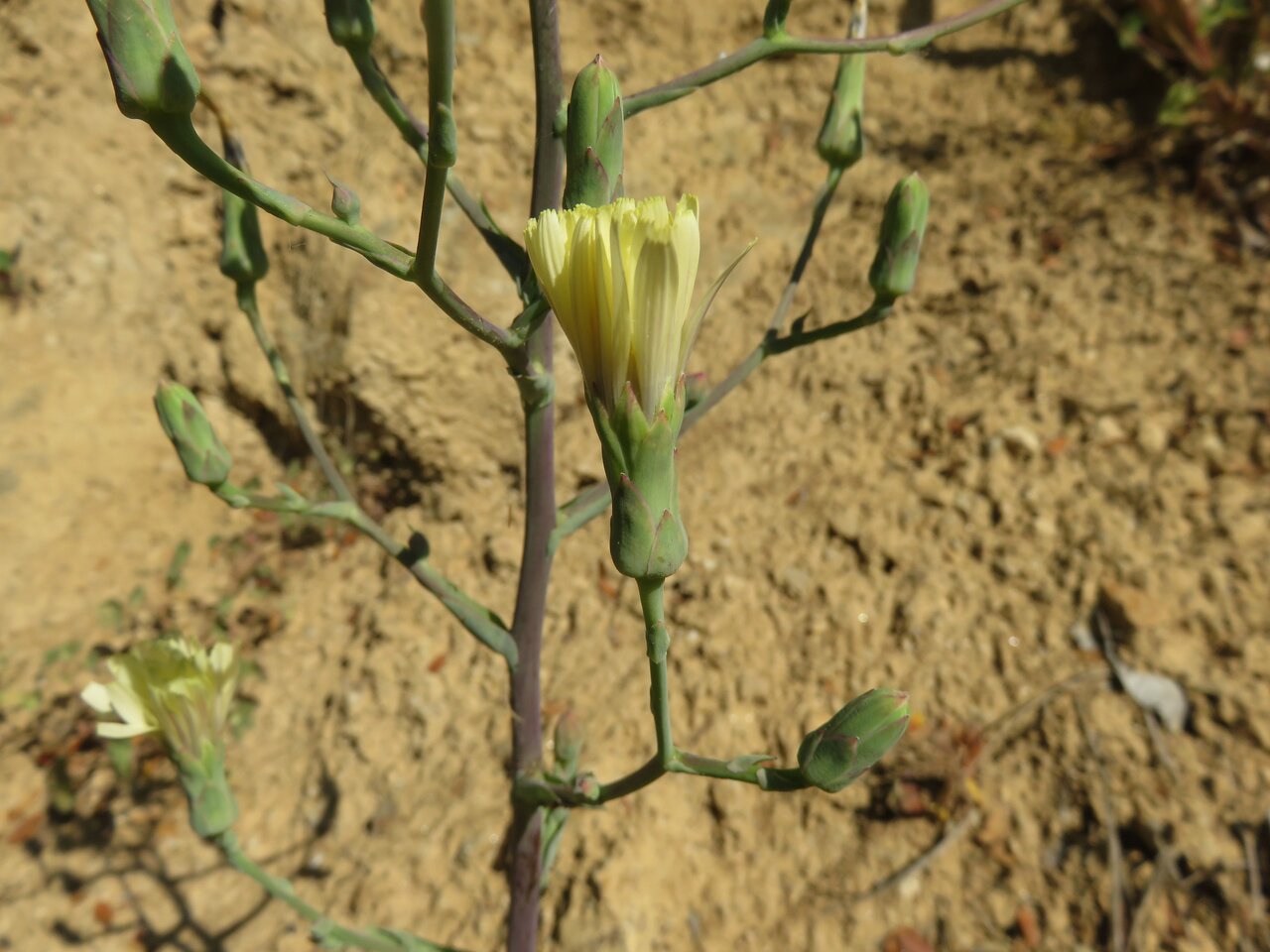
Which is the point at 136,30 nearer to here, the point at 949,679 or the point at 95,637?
the point at 949,679

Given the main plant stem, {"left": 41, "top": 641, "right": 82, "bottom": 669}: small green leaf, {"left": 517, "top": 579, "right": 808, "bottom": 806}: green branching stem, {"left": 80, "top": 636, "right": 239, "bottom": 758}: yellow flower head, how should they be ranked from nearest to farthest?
{"left": 517, "top": 579, "right": 808, "bottom": 806}: green branching stem, the main plant stem, {"left": 80, "top": 636, "right": 239, "bottom": 758}: yellow flower head, {"left": 41, "top": 641, "right": 82, "bottom": 669}: small green leaf

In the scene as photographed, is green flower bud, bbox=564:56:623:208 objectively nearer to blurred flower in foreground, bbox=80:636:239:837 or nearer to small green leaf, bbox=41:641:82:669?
blurred flower in foreground, bbox=80:636:239:837

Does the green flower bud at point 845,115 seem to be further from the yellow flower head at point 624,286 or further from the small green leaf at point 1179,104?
the small green leaf at point 1179,104

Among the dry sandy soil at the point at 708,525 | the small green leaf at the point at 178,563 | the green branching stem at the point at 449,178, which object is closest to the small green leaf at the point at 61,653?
the dry sandy soil at the point at 708,525

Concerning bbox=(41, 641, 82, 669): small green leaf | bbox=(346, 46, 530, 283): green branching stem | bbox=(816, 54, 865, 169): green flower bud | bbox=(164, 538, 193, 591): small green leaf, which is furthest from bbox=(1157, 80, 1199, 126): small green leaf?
bbox=(41, 641, 82, 669): small green leaf

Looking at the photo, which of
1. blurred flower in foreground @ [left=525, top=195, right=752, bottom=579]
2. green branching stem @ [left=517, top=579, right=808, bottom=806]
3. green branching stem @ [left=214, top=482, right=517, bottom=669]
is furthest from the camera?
green branching stem @ [left=214, top=482, right=517, bottom=669]

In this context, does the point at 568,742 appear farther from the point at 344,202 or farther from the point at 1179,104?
the point at 1179,104
